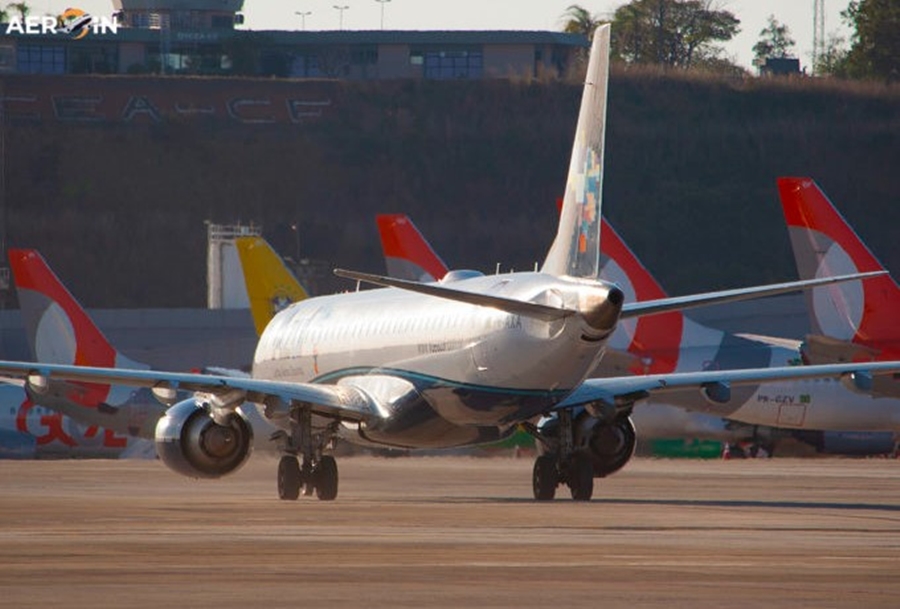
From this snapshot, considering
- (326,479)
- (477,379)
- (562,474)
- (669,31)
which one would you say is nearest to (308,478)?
(326,479)

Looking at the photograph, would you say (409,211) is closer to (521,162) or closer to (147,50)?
(521,162)

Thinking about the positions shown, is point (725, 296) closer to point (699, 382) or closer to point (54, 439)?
point (699, 382)

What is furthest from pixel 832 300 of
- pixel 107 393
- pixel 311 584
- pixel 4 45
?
pixel 4 45

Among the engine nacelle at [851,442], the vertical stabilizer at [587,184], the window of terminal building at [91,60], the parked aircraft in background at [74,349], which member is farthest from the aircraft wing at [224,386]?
the window of terminal building at [91,60]

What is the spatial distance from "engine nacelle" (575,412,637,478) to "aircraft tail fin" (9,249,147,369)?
30.4 meters

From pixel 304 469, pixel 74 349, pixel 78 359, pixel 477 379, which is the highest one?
pixel 477 379

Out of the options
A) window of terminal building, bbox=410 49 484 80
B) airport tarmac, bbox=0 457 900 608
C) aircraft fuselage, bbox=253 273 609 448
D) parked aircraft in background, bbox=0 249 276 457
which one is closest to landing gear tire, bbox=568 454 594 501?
airport tarmac, bbox=0 457 900 608

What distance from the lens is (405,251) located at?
5709 centimetres

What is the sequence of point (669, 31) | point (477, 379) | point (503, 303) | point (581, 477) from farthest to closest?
point (669, 31) < point (581, 477) < point (477, 379) < point (503, 303)

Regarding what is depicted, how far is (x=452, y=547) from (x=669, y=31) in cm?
17693

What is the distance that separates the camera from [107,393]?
6178 centimetres

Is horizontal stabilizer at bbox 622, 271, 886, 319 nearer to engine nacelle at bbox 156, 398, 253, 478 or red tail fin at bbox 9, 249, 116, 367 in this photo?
engine nacelle at bbox 156, 398, 253, 478

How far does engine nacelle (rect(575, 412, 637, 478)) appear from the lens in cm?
3312

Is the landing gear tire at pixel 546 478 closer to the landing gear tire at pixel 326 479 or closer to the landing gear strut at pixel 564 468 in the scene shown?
the landing gear strut at pixel 564 468
